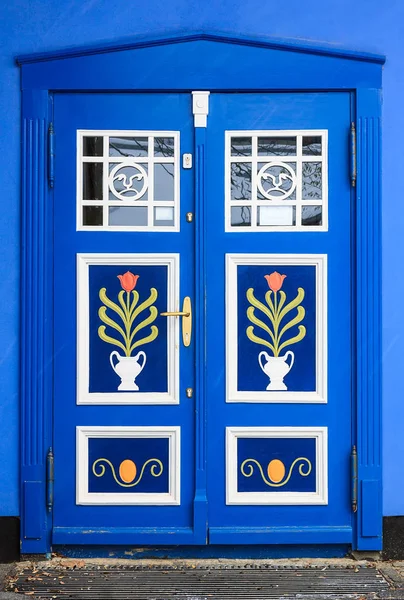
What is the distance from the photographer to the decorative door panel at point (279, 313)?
341 cm

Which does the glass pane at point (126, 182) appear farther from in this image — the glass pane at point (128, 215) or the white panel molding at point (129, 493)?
the white panel molding at point (129, 493)

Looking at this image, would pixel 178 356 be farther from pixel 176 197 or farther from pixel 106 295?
pixel 176 197

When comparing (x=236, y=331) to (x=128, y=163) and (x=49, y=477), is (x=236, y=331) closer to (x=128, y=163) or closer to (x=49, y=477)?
(x=128, y=163)

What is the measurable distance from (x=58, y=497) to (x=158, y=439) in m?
0.62

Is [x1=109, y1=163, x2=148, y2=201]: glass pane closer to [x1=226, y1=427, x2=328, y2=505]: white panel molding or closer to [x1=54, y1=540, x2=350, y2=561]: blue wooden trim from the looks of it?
[x1=226, y1=427, x2=328, y2=505]: white panel molding

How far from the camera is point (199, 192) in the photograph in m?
3.39

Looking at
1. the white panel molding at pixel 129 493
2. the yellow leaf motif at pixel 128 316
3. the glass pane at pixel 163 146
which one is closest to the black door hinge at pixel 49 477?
the white panel molding at pixel 129 493

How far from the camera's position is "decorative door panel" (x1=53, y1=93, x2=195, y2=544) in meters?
3.41

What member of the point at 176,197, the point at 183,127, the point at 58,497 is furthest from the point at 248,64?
the point at 58,497

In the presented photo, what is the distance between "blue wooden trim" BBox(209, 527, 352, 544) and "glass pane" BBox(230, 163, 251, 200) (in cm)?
179

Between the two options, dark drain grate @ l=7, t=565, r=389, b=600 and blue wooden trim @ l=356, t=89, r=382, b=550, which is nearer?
dark drain grate @ l=7, t=565, r=389, b=600

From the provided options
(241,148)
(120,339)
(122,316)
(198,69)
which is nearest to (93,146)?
(198,69)

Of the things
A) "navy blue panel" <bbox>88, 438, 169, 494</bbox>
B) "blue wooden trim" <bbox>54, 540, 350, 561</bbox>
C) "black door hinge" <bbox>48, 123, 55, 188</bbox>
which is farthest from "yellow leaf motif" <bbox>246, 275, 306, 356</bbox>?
"black door hinge" <bbox>48, 123, 55, 188</bbox>

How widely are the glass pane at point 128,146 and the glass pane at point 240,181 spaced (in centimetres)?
49
